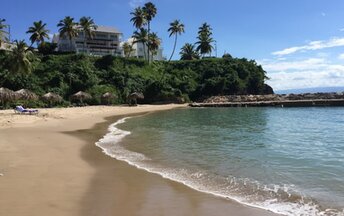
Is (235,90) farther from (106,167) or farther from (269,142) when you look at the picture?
(106,167)

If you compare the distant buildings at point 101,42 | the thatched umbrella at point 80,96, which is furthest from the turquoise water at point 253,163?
the distant buildings at point 101,42

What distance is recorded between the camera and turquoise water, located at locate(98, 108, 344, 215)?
10.1 meters

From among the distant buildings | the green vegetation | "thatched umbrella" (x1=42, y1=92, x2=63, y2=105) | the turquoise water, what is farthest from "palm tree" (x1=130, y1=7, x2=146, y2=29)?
the turquoise water

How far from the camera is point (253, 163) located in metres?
15.1

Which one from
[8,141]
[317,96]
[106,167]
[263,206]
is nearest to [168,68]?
[317,96]

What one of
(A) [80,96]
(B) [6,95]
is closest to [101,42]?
(A) [80,96]

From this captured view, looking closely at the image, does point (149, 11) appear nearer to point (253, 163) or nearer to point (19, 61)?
point (19, 61)

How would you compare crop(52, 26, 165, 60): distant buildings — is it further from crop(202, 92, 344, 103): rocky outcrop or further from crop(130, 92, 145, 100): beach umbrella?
crop(130, 92, 145, 100): beach umbrella

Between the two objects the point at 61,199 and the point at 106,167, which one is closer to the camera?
the point at 61,199

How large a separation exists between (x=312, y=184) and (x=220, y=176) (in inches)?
115

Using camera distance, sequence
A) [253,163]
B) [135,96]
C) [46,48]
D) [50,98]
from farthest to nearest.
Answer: [46,48], [135,96], [50,98], [253,163]

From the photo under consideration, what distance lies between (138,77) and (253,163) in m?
55.7

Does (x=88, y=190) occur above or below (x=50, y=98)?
below

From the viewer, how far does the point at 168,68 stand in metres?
77.6
